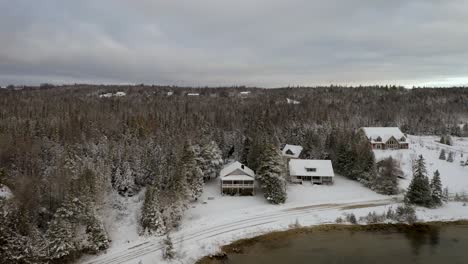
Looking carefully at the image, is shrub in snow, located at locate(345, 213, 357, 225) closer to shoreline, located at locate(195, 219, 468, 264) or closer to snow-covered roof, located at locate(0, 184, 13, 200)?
shoreline, located at locate(195, 219, 468, 264)

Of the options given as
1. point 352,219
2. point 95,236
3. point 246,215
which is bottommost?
point 246,215

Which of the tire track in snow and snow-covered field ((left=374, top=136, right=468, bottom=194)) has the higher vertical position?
snow-covered field ((left=374, top=136, right=468, bottom=194))

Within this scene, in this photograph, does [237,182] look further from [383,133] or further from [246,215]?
[383,133]

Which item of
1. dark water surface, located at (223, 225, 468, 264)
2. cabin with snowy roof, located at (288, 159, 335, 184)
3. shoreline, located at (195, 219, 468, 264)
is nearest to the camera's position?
dark water surface, located at (223, 225, 468, 264)

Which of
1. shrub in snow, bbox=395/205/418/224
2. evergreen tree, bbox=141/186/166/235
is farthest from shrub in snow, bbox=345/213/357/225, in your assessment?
evergreen tree, bbox=141/186/166/235

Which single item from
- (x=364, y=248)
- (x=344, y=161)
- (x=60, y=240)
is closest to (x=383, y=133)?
(x=344, y=161)

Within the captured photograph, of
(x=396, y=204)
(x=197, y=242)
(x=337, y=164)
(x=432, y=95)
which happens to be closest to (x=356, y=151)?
(x=337, y=164)
